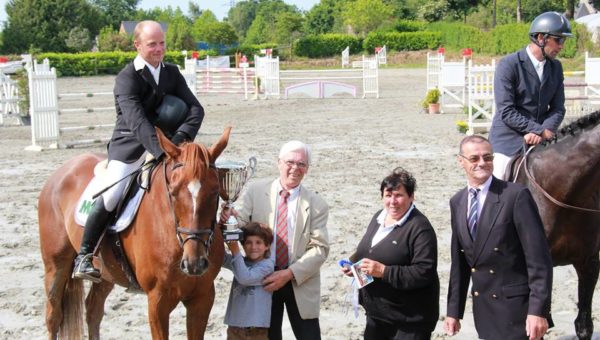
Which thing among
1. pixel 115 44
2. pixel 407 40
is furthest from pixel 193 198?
pixel 407 40

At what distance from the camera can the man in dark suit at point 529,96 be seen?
16.7ft

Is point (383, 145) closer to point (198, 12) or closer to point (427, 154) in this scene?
point (427, 154)

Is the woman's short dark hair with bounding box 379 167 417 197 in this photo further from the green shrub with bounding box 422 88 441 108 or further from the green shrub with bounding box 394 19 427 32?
the green shrub with bounding box 394 19 427 32

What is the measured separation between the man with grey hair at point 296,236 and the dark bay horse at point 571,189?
154 centimetres

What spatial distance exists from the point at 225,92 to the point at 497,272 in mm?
31814

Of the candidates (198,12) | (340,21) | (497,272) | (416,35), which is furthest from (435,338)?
(198,12)

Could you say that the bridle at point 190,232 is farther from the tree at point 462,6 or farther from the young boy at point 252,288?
the tree at point 462,6

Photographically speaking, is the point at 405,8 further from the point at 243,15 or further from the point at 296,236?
the point at 296,236

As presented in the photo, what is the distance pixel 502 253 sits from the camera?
3.59 metres

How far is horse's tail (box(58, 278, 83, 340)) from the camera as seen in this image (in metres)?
5.25

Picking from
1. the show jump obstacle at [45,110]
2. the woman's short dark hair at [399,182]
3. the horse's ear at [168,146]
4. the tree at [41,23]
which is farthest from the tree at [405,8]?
the horse's ear at [168,146]

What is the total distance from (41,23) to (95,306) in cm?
7265

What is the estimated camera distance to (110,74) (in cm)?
5144

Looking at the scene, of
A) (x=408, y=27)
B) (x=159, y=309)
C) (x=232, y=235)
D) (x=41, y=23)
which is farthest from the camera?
(x=41, y=23)
